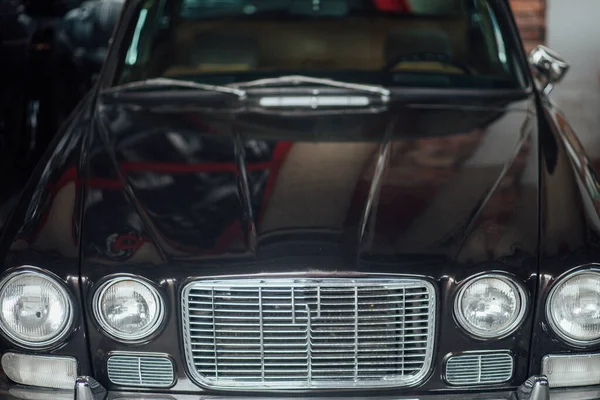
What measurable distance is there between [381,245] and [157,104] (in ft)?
4.11

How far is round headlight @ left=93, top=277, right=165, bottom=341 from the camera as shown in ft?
8.79

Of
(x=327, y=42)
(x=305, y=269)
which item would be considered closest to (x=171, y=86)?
(x=327, y=42)

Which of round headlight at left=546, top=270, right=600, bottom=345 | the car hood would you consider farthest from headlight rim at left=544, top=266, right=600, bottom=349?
the car hood

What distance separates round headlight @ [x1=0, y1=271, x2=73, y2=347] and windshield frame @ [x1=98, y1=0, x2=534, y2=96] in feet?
3.97

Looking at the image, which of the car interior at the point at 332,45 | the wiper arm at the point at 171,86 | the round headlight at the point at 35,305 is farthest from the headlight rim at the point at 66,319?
the car interior at the point at 332,45

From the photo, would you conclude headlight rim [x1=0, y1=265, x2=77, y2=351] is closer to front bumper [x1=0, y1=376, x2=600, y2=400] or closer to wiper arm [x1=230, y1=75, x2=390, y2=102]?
front bumper [x1=0, y1=376, x2=600, y2=400]

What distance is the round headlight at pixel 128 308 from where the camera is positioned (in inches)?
105

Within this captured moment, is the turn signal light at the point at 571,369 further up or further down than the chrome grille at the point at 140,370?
further down

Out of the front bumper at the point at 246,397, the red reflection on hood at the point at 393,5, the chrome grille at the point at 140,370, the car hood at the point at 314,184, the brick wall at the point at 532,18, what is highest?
the red reflection on hood at the point at 393,5

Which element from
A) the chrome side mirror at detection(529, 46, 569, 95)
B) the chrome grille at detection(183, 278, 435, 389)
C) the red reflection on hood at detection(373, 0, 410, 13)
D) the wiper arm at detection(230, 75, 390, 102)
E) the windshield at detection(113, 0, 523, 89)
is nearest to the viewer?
the chrome grille at detection(183, 278, 435, 389)

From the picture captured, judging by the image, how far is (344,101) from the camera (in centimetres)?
361

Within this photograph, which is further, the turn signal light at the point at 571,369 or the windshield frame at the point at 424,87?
the windshield frame at the point at 424,87

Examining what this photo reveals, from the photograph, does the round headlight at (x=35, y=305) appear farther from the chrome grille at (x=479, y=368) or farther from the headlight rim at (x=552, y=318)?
the headlight rim at (x=552, y=318)

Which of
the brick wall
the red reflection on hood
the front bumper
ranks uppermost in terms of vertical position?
the red reflection on hood
